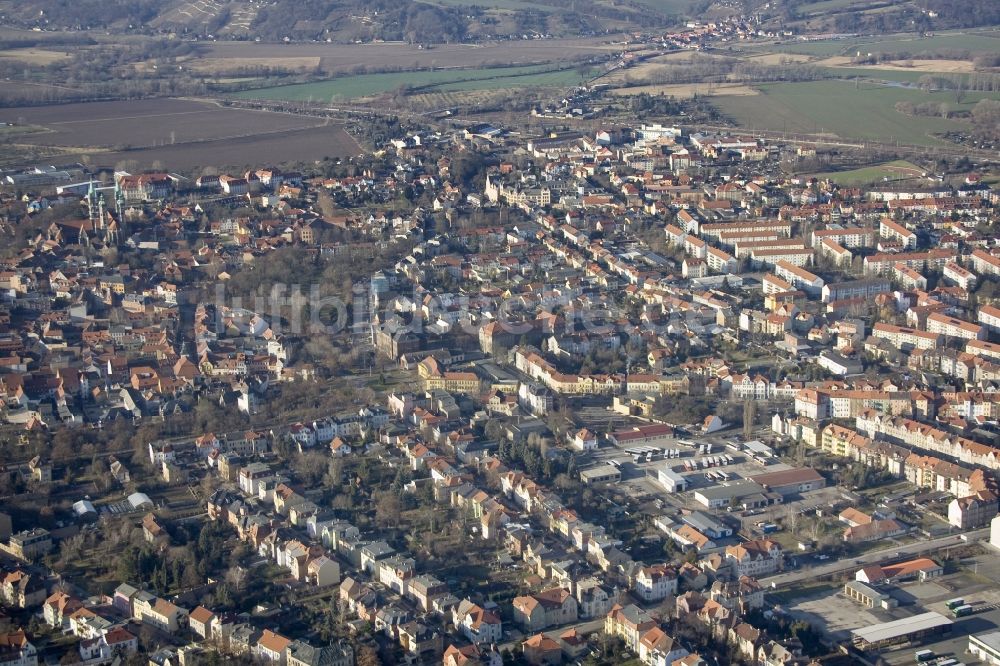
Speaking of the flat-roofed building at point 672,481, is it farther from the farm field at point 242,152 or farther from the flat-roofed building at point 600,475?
the farm field at point 242,152

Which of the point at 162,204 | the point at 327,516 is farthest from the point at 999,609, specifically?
the point at 162,204

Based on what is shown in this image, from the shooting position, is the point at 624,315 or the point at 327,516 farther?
the point at 624,315

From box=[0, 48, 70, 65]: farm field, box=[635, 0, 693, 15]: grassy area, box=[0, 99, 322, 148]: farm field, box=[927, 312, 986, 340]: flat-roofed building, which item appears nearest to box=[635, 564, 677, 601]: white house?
box=[927, 312, 986, 340]: flat-roofed building

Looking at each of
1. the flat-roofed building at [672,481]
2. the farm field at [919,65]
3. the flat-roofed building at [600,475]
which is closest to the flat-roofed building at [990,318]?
the flat-roofed building at [672,481]

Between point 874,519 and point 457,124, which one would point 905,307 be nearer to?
point 874,519

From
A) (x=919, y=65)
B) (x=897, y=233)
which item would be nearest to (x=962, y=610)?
(x=897, y=233)
